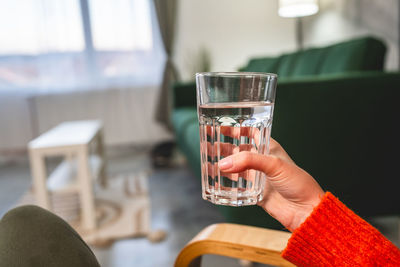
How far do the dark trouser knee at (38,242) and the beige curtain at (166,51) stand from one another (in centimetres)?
340

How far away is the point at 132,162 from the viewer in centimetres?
341

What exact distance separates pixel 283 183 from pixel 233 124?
87 millimetres

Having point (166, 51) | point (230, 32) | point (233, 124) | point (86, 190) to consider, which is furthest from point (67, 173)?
point (230, 32)

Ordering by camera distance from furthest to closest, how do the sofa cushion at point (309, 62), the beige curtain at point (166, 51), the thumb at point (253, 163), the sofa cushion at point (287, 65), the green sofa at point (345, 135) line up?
the beige curtain at point (166, 51)
the sofa cushion at point (287, 65)
the sofa cushion at point (309, 62)
the green sofa at point (345, 135)
the thumb at point (253, 163)

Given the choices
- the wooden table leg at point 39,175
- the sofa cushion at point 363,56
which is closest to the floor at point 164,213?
the wooden table leg at point 39,175

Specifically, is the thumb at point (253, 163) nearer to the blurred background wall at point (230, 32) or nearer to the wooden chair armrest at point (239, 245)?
the wooden chair armrest at point (239, 245)

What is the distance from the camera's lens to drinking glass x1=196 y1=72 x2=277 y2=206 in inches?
13.5

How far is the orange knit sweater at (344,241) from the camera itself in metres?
0.41

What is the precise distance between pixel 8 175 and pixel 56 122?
0.84 metres

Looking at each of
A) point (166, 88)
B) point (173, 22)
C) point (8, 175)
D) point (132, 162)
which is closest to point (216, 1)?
point (173, 22)

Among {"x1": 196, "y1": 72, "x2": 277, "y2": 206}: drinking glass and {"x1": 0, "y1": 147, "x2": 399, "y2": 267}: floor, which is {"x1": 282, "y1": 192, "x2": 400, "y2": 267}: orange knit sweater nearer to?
{"x1": 196, "y1": 72, "x2": 277, "y2": 206}: drinking glass

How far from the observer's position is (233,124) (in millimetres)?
365

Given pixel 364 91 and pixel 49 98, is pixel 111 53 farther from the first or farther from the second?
pixel 364 91

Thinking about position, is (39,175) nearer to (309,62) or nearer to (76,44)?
(309,62)
